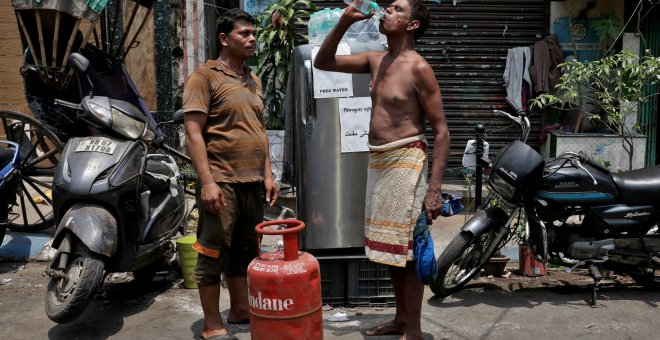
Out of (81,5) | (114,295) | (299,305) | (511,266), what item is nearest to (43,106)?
(81,5)

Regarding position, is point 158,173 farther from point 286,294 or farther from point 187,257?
point 286,294

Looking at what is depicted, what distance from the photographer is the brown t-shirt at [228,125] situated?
3.94 m

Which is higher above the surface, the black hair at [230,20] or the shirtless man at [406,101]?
the black hair at [230,20]

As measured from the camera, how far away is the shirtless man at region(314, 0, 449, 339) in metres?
3.79

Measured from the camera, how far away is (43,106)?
614 centimetres

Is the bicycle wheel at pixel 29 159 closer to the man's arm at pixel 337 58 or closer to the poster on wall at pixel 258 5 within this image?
the man's arm at pixel 337 58

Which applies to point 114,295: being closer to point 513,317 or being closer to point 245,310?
point 245,310

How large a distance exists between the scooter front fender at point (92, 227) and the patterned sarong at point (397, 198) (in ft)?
5.28

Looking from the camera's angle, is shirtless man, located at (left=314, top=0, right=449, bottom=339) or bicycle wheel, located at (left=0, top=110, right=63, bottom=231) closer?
shirtless man, located at (left=314, top=0, right=449, bottom=339)

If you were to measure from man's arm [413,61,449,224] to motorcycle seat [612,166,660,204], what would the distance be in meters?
1.87

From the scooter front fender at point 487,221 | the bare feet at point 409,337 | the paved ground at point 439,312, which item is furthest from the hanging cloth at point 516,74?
the bare feet at point 409,337

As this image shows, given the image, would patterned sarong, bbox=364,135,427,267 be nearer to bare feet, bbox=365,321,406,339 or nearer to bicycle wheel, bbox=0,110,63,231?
bare feet, bbox=365,321,406,339

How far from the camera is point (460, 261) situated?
498 cm

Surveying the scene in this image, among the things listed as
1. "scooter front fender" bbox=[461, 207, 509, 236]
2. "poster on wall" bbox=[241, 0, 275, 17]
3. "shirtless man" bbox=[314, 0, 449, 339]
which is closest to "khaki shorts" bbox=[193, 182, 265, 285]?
"shirtless man" bbox=[314, 0, 449, 339]
